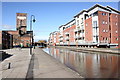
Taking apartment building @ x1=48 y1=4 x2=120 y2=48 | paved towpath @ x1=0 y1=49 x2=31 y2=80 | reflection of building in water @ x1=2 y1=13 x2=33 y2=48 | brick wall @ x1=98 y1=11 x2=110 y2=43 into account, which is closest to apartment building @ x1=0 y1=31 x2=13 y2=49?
reflection of building in water @ x1=2 y1=13 x2=33 y2=48

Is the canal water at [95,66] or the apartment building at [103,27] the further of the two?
the apartment building at [103,27]

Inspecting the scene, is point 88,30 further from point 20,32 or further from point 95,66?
point 20,32

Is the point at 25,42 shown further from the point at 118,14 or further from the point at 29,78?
the point at 29,78

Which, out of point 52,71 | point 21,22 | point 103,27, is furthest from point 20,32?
point 52,71

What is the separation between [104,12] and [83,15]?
10.7m

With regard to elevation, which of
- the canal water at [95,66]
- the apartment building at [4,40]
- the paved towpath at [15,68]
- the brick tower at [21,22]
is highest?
the brick tower at [21,22]

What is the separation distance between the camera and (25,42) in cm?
7744

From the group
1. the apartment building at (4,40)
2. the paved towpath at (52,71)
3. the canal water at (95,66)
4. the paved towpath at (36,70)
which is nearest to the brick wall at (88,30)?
the canal water at (95,66)

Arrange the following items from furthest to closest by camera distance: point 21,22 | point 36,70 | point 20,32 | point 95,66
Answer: point 21,22 < point 20,32 < point 95,66 < point 36,70

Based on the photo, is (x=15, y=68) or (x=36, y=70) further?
(x=15, y=68)

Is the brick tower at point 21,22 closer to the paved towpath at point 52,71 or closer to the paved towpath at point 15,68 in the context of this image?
the paved towpath at point 15,68

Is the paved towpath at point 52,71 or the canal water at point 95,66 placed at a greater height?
the paved towpath at point 52,71

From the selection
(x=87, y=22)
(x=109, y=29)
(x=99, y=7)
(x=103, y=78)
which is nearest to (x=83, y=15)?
(x=87, y=22)

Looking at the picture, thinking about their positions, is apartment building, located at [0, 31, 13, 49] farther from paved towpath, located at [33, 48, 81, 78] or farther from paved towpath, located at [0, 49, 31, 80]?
paved towpath, located at [33, 48, 81, 78]
